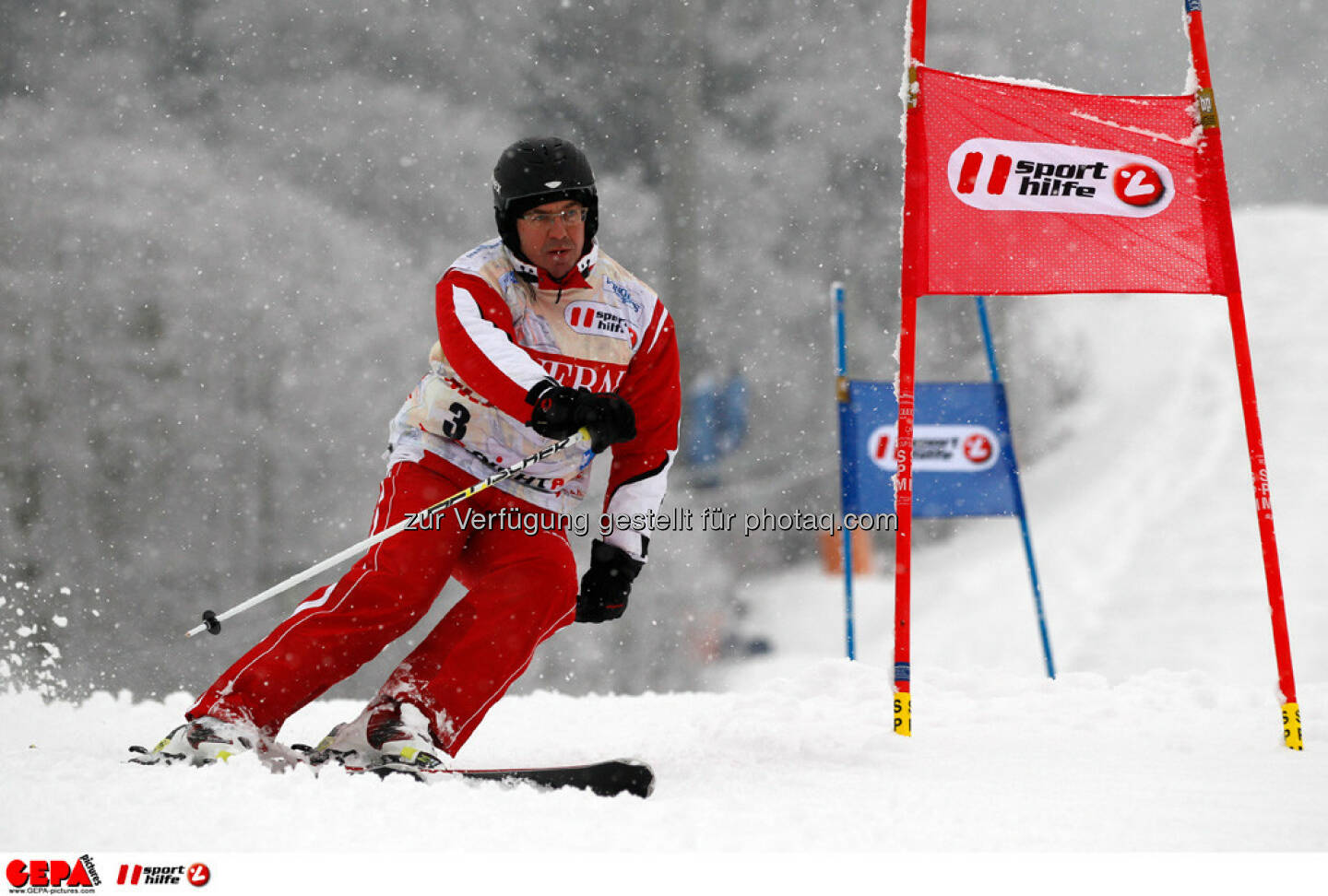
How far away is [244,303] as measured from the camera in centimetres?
1109

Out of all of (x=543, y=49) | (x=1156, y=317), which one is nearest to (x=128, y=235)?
(x=543, y=49)

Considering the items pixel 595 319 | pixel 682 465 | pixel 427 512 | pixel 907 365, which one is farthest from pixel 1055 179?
pixel 682 465

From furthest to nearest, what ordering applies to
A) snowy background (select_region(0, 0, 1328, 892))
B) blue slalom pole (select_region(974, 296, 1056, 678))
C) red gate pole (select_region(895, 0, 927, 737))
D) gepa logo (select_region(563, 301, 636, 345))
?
blue slalom pole (select_region(974, 296, 1056, 678)) < red gate pole (select_region(895, 0, 927, 737)) < gepa logo (select_region(563, 301, 636, 345)) < snowy background (select_region(0, 0, 1328, 892))

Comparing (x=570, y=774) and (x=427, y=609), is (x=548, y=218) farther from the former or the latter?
(x=570, y=774)

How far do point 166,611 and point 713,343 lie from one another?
21.0 ft

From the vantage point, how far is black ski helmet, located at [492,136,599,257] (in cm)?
266

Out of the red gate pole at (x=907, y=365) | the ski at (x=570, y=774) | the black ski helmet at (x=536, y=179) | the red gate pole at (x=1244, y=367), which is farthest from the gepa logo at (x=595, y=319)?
the red gate pole at (x=1244, y=367)

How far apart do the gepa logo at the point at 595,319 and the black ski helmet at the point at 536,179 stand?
5.6 inches

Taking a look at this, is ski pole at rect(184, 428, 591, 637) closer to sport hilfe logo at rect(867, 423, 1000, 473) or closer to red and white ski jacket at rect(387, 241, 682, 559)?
red and white ski jacket at rect(387, 241, 682, 559)

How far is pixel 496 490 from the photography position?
9.10ft

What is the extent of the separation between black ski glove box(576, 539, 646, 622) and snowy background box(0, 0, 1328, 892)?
40cm

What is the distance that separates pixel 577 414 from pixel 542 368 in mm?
242

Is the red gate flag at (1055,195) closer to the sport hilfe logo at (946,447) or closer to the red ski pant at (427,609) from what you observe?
the red ski pant at (427,609)

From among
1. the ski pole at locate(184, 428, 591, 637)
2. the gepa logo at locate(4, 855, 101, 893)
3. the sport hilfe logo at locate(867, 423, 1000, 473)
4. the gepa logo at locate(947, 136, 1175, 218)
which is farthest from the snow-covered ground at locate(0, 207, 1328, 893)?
the gepa logo at locate(947, 136, 1175, 218)
